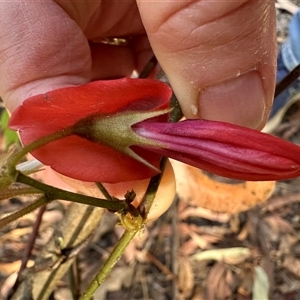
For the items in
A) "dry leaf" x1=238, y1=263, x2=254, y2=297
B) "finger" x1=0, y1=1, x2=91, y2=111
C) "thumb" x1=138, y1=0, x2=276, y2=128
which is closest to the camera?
"thumb" x1=138, y1=0, x2=276, y2=128

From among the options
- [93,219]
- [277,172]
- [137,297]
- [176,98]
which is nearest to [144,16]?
[176,98]

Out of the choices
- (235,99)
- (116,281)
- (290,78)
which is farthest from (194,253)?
(235,99)

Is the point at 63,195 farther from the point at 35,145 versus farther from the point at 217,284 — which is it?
the point at 217,284

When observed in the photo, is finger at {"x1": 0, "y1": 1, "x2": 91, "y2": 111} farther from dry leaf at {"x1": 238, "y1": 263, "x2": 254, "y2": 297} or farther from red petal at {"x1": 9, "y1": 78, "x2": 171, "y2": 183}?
dry leaf at {"x1": 238, "y1": 263, "x2": 254, "y2": 297}

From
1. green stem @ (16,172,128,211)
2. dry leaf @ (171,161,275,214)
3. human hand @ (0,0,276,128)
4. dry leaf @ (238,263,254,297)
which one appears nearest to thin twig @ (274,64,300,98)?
human hand @ (0,0,276,128)

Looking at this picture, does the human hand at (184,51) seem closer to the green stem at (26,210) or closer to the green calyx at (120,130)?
the green calyx at (120,130)
